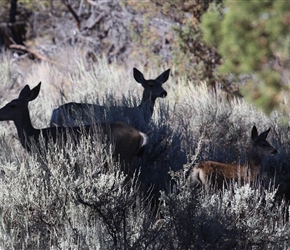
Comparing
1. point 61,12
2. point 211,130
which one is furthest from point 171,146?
point 61,12

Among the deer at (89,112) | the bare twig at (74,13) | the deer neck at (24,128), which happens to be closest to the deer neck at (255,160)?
the deer at (89,112)

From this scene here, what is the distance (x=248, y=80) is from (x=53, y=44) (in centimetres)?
815

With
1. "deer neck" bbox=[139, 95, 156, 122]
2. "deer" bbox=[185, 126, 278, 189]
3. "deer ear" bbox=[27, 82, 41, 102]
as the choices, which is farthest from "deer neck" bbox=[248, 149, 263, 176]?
"deer ear" bbox=[27, 82, 41, 102]

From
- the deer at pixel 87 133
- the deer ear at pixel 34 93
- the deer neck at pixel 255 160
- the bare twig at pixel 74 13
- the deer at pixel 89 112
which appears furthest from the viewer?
the bare twig at pixel 74 13

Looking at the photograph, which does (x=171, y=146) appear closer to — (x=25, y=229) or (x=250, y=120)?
(x=250, y=120)

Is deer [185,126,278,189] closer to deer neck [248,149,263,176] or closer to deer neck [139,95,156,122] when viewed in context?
deer neck [248,149,263,176]

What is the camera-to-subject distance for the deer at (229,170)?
778 centimetres

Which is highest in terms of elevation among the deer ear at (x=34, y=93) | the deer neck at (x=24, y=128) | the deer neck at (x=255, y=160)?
the deer ear at (x=34, y=93)

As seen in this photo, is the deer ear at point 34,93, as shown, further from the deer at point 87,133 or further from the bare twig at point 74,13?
the bare twig at point 74,13

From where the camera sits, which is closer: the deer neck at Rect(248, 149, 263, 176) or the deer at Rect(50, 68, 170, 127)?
the deer neck at Rect(248, 149, 263, 176)

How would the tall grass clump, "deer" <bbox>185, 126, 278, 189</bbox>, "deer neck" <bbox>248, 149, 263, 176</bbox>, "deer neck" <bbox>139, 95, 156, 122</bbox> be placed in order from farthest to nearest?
"deer neck" <bbox>139, 95, 156, 122</bbox> < "deer neck" <bbox>248, 149, 263, 176</bbox> < "deer" <bbox>185, 126, 278, 189</bbox> < the tall grass clump

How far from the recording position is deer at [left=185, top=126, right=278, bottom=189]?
7.78m

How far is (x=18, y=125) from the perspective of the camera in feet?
29.1

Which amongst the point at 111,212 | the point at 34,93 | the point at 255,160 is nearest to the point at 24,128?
the point at 34,93
